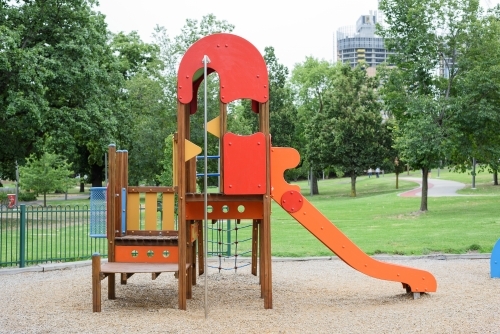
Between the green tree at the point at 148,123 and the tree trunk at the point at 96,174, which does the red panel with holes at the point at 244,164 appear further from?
the tree trunk at the point at 96,174

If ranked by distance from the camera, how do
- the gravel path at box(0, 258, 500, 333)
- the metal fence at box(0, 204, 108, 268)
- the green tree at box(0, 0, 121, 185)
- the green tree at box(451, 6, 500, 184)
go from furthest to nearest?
the green tree at box(451, 6, 500, 184), the green tree at box(0, 0, 121, 185), the metal fence at box(0, 204, 108, 268), the gravel path at box(0, 258, 500, 333)

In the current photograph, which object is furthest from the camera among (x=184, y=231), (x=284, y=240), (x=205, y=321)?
(x=284, y=240)

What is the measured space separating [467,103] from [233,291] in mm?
16112

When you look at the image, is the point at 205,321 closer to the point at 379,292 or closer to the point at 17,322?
the point at 17,322

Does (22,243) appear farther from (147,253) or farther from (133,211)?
(147,253)

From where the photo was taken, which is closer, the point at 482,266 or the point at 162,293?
the point at 162,293

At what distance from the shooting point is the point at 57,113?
23.8 metres

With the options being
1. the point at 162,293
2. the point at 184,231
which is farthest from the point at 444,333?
the point at 162,293

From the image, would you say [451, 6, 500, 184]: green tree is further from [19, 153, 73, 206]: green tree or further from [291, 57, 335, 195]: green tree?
[291, 57, 335, 195]: green tree

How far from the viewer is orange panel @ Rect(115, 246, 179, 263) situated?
898 centimetres

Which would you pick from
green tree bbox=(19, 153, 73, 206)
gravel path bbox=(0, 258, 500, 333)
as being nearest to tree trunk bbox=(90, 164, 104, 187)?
green tree bbox=(19, 153, 73, 206)

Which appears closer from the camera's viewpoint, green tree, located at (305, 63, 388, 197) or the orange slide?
the orange slide

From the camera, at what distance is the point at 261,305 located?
881 centimetres

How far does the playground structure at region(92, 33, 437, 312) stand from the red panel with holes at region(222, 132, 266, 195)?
13mm
